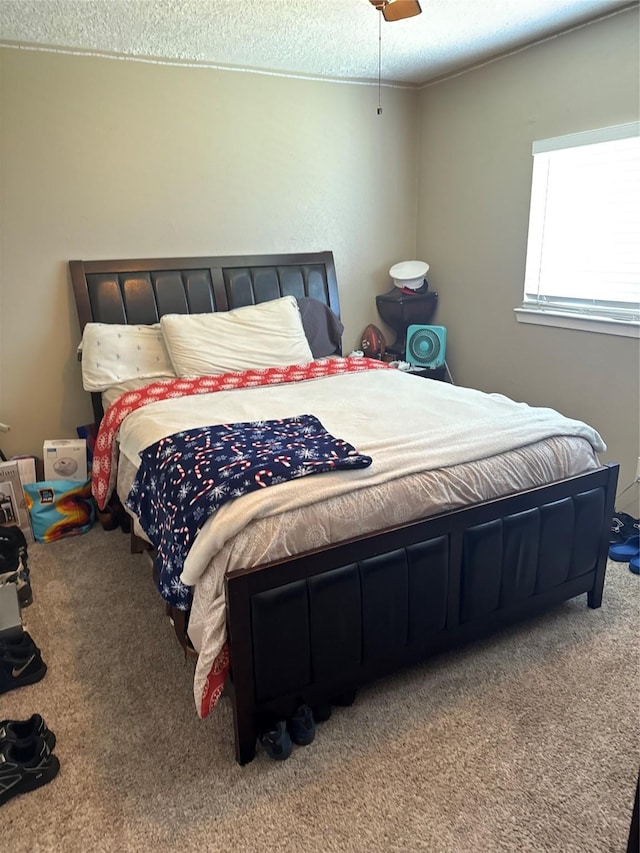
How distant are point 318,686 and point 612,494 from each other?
1271mm

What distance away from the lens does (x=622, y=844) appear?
1443mm

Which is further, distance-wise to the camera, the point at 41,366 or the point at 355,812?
the point at 41,366

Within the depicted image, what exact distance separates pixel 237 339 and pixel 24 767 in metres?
2.15

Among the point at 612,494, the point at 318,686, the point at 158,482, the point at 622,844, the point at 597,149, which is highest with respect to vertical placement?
the point at 597,149

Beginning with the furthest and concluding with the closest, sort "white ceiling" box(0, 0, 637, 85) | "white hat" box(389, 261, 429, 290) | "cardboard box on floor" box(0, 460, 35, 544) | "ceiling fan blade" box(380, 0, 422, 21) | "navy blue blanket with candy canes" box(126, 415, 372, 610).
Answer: "white hat" box(389, 261, 429, 290), "cardboard box on floor" box(0, 460, 35, 544), "white ceiling" box(0, 0, 637, 85), "ceiling fan blade" box(380, 0, 422, 21), "navy blue blanket with candy canes" box(126, 415, 372, 610)

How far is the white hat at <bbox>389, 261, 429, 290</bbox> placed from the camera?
157 inches

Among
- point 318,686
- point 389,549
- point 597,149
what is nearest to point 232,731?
point 318,686

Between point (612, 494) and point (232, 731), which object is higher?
point (612, 494)

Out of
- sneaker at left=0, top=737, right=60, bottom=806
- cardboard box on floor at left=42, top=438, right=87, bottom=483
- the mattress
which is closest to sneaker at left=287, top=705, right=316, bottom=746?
the mattress

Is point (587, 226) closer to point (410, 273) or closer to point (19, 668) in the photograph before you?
point (410, 273)

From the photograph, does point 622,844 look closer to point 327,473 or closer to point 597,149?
point 327,473

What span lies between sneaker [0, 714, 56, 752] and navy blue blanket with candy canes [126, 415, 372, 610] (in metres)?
0.49

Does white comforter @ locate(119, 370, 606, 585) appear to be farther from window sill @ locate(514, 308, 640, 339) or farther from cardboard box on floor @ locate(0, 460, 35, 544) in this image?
window sill @ locate(514, 308, 640, 339)

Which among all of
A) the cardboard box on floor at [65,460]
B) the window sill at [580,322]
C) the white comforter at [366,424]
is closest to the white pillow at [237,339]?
the white comforter at [366,424]
